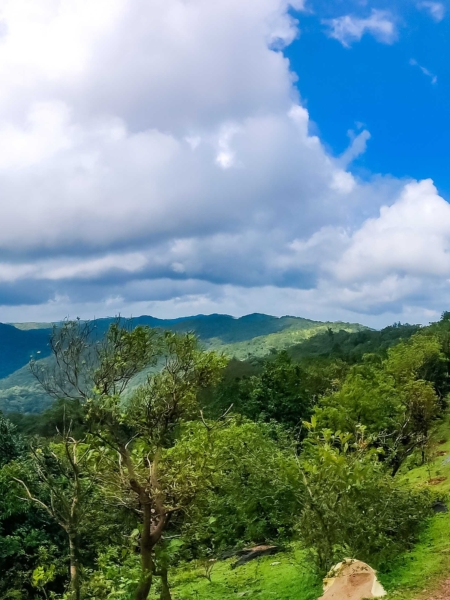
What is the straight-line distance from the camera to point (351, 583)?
40.6ft

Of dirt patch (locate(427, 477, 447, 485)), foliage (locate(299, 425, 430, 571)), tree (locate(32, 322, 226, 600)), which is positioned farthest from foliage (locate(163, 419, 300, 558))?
dirt patch (locate(427, 477, 447, 485))

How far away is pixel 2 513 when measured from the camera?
25.1 meters

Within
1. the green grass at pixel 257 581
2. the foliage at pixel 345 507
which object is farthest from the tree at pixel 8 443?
the foliage at pixel 345 507

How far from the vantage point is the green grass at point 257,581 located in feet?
49.4

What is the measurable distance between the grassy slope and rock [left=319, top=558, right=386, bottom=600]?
429 mm

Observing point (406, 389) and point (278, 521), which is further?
point (406, 389)

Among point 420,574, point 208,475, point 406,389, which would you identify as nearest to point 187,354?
point 208,475

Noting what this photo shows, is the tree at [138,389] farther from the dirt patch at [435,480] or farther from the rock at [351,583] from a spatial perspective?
the dirt patch at [435,480]

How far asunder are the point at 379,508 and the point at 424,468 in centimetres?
2186

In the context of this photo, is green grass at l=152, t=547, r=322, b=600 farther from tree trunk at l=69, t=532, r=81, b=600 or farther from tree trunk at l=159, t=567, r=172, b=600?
tree trunk at l=69, t=532, r=81, b=600

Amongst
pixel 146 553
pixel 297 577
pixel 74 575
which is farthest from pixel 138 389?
pixel 297 577

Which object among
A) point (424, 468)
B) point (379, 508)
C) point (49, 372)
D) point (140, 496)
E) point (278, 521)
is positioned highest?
point (49, 372)

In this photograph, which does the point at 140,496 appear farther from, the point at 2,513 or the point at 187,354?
the point at 2,513

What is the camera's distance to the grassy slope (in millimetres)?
13305
